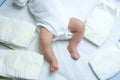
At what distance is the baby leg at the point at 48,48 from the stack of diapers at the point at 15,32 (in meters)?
0.07

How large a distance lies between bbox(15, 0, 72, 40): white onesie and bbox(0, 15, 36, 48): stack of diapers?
0.21ft

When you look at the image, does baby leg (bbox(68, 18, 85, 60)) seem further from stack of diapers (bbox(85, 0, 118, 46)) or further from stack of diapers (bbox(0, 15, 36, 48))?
stack of diapers (bbox(0, 15, 36, 48))

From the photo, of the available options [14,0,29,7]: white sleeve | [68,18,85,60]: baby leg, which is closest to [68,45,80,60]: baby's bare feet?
[68,18,85,60]: baby leg

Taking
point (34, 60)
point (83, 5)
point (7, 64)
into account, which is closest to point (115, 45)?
point (83, 5)

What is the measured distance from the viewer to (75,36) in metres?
1.15

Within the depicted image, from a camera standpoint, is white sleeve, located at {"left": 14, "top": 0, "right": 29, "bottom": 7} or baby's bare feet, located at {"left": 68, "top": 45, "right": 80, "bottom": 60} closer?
baby's bare feet, located at {"left": 68, "top": 45, "right": 80, "bottom": 60}

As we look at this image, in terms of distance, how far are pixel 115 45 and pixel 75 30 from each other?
223 millimetres

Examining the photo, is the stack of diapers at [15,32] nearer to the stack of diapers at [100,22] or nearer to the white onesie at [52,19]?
the white onesie at [52,19]

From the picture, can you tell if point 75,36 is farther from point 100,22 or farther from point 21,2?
point 21,2

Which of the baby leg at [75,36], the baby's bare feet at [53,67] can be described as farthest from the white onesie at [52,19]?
the baby's bare feet at [53,67]

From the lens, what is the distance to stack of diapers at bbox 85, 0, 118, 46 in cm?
120

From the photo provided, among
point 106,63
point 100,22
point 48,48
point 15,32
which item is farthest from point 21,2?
point 106,63

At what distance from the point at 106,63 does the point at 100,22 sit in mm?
237

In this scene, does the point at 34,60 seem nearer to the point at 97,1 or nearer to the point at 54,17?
the point at 54,17
